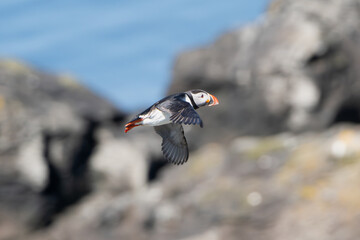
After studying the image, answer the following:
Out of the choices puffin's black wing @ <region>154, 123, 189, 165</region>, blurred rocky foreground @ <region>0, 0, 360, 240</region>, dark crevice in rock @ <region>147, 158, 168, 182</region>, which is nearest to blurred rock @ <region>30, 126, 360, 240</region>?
blurred rocky foreground @ <region>0, 0, 360, 240</region>

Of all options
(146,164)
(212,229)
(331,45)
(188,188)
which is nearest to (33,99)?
(146,164)

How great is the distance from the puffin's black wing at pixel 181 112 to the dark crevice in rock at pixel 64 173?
29.7 ft

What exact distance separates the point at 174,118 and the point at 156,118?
73 cm

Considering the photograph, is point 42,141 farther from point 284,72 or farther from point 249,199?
point 284,72

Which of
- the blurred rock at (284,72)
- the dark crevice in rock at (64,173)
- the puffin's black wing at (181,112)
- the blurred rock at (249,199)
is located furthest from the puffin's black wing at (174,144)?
the dark crevice in rock at (64,173)

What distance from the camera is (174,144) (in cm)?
953

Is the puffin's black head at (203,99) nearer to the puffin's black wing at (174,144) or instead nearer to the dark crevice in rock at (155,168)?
the puffin's black wing at (174,144)

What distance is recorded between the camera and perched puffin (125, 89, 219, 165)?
8.16m

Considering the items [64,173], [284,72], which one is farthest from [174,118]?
[64,173]

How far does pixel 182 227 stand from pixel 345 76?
4555 millimetres

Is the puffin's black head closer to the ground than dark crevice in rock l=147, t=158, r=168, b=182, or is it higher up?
closer to the ground

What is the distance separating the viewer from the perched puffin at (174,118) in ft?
26.8

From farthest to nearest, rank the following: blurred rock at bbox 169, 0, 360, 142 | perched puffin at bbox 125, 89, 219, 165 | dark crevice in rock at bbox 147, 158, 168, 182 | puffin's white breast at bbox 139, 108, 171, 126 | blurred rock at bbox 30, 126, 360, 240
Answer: dark crevice in rock at bbox 147, 158, 168, 182 → blurred rock at bbox 169, 0, 360, 142 → blurred rock at bbox 30, 126, 360, 240 → puffin's white breast at bbox 139, 108, 171, 126 → perched puffin at bbox 125, 89, 219, 165

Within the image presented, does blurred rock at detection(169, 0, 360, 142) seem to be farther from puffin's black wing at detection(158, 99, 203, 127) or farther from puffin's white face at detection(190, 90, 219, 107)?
puffin's black wing at detection(158, 99, 203, 127)
